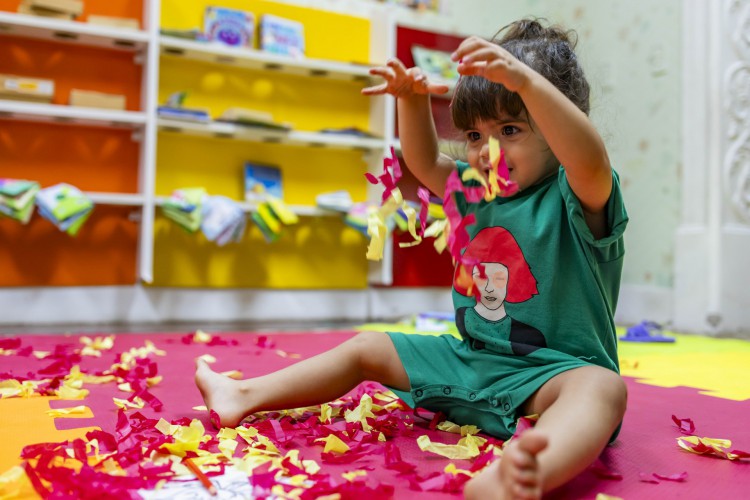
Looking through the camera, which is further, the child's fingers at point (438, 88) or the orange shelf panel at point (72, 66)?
the orange shelf panel at point (72, 66)

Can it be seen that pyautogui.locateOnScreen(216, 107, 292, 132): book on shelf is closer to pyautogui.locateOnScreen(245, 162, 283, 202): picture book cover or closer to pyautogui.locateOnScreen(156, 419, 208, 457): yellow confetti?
pyautogui.locateOnScreen(245, 162, 283, 202): picture book cover

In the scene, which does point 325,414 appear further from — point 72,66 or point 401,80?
point 72,66

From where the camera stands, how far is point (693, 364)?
5.64 ft

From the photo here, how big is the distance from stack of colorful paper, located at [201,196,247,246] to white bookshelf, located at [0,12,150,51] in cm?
59

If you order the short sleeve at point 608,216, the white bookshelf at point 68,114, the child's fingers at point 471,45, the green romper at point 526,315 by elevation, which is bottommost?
the green romper at point 526,315

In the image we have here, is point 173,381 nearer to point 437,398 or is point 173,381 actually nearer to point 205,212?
point 437,398

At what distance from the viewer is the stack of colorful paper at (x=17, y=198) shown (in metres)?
2.09

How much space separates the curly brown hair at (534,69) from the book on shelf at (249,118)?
160 cm

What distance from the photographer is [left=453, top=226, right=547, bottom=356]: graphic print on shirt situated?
2.96 ft

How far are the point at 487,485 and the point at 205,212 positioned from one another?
195cm

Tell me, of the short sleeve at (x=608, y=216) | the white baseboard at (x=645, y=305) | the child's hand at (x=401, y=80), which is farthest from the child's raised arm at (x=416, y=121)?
the white baseboard at (x=645, y=305)

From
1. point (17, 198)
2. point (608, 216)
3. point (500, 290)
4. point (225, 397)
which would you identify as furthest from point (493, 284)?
point (17, 198)

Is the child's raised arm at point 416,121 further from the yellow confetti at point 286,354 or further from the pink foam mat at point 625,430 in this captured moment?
the yellow confetti at point 286,354

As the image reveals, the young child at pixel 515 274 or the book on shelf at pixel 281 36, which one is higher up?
the book on shelf at pixel 281 36
